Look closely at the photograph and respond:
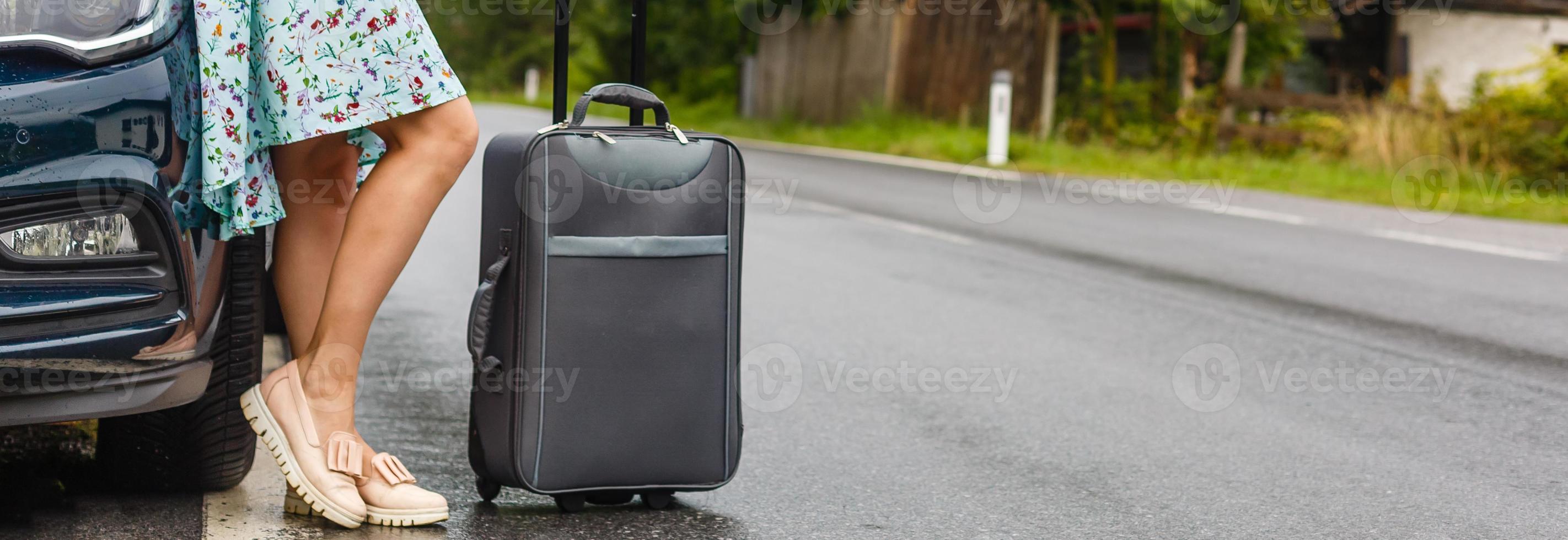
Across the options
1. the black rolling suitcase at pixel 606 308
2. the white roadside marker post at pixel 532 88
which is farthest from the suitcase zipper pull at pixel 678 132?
the white roadside marker post at pixel 532 88

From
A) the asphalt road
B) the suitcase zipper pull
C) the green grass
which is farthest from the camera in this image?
the green grass

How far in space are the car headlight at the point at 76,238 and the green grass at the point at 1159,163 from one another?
7.37 metres

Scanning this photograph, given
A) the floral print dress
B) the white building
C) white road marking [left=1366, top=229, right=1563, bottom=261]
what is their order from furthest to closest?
the white building < white road marking [left=1366, top=229, right=1563, bottom=261] < the floral print dress

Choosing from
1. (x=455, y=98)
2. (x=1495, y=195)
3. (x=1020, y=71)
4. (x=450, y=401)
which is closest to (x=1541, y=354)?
(x=450, y=401)

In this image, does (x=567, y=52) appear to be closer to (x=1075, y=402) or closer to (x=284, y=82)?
(x=284, y=82)

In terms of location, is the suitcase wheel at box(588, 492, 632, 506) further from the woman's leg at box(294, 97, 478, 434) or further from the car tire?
the car tire

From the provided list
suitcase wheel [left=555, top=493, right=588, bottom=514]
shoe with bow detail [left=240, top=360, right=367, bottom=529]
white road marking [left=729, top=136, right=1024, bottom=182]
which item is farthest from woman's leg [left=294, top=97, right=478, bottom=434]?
white road marking [left=729, top=136, right=1024, bottom=182]

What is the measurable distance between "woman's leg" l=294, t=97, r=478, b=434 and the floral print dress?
7 cm

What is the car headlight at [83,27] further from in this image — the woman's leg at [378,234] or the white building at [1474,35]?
the white building at [1474,35]

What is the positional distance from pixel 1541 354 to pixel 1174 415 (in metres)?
1.90

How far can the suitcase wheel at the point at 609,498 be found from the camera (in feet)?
8.94

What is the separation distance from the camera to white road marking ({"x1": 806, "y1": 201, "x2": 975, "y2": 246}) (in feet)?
27.2

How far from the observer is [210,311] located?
2.35 m

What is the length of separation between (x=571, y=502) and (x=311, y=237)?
63 centimetres
